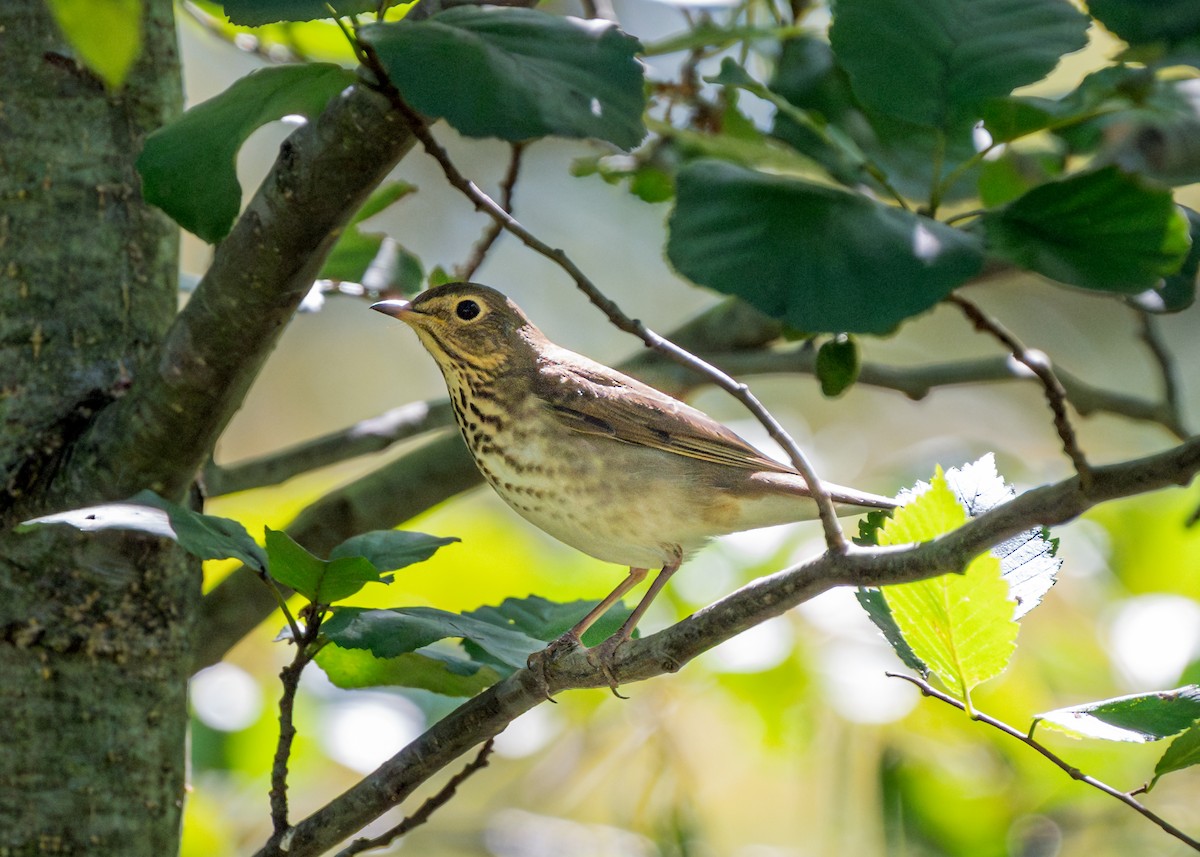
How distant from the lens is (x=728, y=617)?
1380mm

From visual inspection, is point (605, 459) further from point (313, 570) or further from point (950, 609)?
point (950, 609)

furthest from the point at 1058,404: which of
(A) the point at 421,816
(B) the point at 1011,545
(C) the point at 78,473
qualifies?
(C) the point at 78,473

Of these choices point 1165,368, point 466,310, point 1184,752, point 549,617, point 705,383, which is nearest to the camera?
point 1184,752

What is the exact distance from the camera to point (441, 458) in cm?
258

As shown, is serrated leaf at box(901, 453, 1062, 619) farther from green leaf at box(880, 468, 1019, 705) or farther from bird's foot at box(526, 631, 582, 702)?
bird's foot at box(526, 631, 582, 702)

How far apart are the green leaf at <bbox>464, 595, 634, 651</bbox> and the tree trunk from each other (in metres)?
0.55

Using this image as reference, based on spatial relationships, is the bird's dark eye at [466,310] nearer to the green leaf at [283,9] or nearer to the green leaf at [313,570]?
the green leaf at [313,570]

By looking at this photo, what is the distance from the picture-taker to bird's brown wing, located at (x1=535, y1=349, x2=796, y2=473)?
2.38 metres

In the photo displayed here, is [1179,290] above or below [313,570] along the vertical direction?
below

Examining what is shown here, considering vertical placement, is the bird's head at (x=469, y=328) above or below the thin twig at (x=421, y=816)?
above

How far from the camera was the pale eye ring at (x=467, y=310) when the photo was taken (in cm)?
254

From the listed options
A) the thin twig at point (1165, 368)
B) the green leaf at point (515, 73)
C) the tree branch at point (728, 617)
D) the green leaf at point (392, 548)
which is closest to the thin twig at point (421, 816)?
the tree branch at point (728, 617)

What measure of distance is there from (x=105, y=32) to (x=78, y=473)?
1258mm

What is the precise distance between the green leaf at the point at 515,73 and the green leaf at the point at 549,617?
2.92 ft
